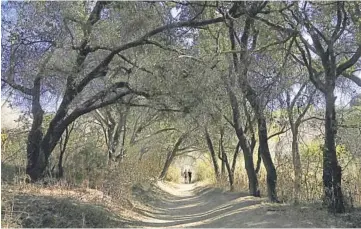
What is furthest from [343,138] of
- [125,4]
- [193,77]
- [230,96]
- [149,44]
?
[125,4]

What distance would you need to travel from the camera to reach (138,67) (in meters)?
14.6

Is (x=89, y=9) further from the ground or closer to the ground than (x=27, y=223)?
further from the ground

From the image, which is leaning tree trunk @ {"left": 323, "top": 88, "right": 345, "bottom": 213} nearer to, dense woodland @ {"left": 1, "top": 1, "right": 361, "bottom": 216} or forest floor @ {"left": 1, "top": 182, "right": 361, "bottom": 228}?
dense woodland @ {"left": 1, "top": 1, "right": 361, "bottom": 216}

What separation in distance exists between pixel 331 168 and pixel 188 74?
4.64 m

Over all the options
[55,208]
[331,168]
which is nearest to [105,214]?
[55,208]

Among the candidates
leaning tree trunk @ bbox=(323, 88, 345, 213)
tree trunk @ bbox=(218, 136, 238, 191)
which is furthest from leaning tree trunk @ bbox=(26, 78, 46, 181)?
tree trunk @ bbox=(218, 136, 238, 191)

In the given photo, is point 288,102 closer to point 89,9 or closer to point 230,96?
point 230,96

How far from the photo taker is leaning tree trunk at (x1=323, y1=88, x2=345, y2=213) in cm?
1194

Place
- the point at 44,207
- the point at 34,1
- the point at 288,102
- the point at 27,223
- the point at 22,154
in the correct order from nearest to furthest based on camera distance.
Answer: the point at 27,223 < the point at 44,207 < the point at 34,1 < the point at 22,154 < the point at 288,102

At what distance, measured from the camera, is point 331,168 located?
12.2m

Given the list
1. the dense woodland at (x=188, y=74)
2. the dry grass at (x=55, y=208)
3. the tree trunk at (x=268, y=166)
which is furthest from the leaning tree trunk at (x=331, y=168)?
the dry grass at (x=55, y=208)

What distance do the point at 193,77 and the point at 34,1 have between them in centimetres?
469

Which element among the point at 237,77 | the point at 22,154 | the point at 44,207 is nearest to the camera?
the point at 44,207

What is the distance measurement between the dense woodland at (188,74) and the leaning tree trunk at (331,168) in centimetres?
3
